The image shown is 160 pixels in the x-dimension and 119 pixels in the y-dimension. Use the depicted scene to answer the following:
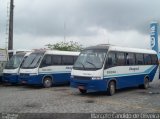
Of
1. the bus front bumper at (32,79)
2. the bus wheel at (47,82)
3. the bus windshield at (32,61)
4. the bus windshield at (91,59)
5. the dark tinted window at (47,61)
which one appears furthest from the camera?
the bus wheel at (47,82)

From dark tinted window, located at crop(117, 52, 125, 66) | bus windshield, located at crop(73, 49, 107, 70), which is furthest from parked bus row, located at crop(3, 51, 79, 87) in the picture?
dark tinted window, located at crop(117, 52, 125, 66)

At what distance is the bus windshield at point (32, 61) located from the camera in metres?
20.0

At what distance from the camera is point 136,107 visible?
12.3 meters

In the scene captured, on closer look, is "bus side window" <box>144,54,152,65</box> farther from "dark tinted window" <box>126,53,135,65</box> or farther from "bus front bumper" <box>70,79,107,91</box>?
"bus front bumper" <box>70,79,107,91</box>

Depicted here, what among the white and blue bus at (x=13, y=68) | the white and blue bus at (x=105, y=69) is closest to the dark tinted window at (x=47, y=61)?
the white and blue bus at (x=13, y=68)

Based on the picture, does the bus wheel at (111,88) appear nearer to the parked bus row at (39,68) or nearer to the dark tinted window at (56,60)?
the parked bus row at (39,68)

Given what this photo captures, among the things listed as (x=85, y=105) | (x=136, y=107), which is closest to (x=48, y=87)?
(x=85, y=105)

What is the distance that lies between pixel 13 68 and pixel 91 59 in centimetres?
788

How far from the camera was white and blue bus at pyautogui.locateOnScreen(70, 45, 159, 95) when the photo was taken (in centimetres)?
1549

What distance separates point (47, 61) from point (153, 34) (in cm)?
1839

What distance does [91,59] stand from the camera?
15.9m

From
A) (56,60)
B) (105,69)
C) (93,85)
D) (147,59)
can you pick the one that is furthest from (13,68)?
(147,59)

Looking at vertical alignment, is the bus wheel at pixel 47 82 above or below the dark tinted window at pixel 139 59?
below

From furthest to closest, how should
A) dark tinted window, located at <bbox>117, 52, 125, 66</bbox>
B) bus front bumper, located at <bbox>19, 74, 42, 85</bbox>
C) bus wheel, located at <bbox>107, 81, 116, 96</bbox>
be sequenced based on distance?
bus front bumper, located at <bbox>19, 74, 42, 85</bbox> → dark tinted window, located at <bbox>117, 52, 125, 66</bbox> → bus wheel, located at <bbox>107, 81, 116, 96</bbox>
